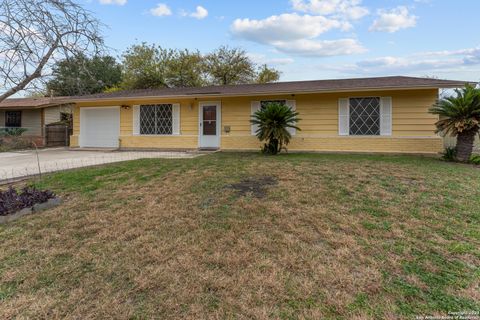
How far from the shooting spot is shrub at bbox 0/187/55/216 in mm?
3971

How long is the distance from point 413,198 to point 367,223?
142 cm

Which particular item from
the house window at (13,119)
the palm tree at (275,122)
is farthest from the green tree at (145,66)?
the palm tree at (275,122)

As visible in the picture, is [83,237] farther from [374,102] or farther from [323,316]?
[374,102]

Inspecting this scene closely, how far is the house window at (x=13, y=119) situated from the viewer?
1881 cm

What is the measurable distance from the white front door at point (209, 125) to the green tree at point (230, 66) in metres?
13.0

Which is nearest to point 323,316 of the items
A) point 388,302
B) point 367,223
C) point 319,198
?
point 388,302

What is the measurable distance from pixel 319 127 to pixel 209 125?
4.49 m

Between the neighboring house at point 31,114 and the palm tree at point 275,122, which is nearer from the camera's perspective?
the palm tree at point 275,122

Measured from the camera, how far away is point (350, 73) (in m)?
19.9

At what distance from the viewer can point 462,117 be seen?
783 cm

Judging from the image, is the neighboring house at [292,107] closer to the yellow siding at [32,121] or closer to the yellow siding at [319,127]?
the yellow siding at [319,127]

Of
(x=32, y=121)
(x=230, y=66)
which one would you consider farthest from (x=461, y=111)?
(x=32, y=121)

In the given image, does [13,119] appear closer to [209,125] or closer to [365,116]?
[209,125]

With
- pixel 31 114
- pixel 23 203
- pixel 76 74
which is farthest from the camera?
pixel 31 114
